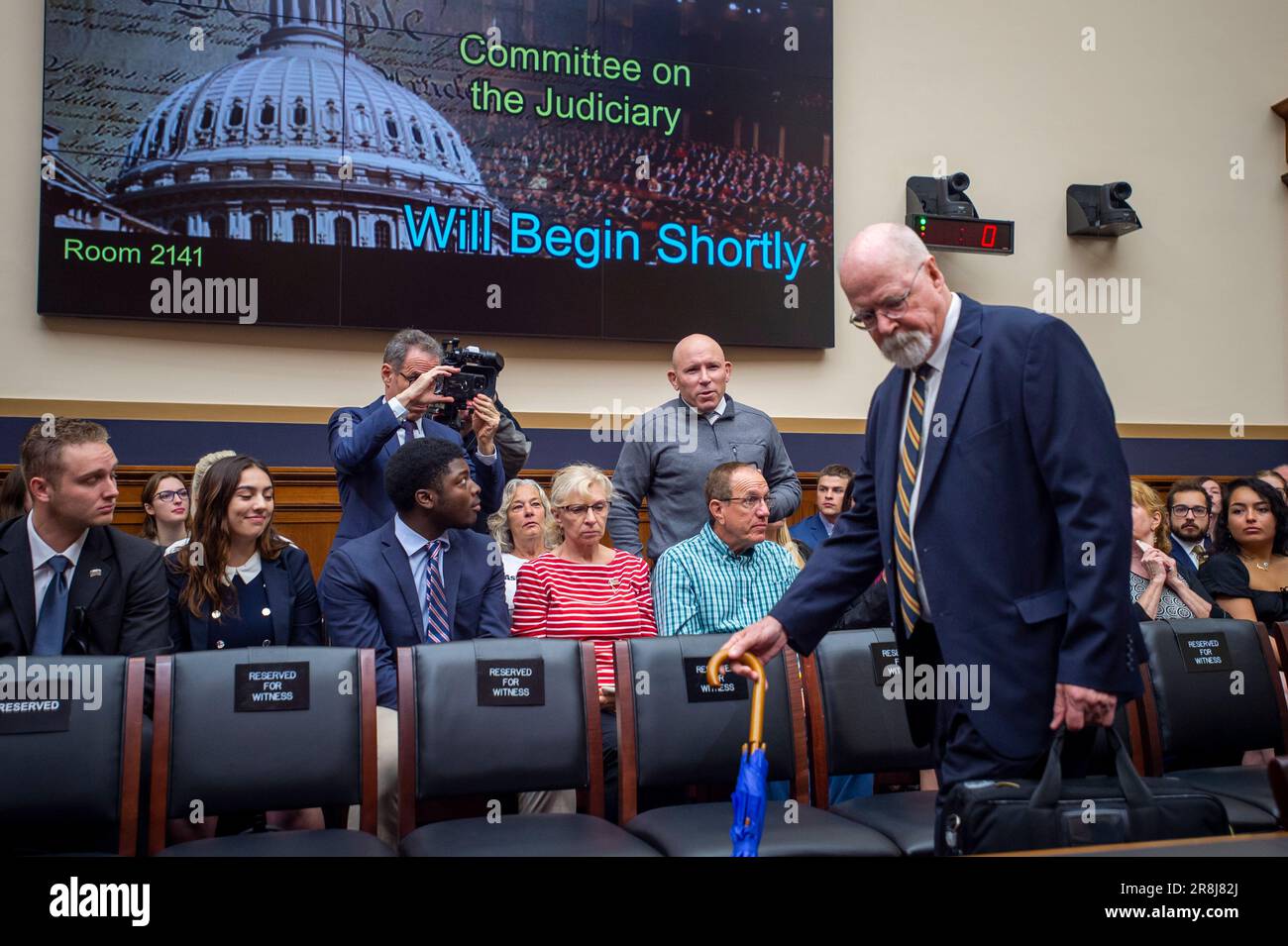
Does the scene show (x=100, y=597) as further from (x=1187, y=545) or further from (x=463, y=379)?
(x=1187, y=545)

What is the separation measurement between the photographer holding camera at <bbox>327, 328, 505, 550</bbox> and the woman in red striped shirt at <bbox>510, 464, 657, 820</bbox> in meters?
0.29

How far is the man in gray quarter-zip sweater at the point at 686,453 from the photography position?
12.7 ft

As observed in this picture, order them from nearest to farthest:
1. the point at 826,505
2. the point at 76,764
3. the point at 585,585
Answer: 1. the point at 76,764
2. the point at 585,585
3. the point at 826,505

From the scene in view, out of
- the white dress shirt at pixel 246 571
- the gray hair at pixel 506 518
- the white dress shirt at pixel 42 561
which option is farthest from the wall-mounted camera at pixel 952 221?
the white dress shirt at pixel 42 561

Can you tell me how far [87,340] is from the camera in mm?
4961

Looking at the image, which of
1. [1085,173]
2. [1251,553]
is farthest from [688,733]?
[1085,173]

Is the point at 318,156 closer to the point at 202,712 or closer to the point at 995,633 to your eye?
the point at 202,712

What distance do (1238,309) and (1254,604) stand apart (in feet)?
10.8

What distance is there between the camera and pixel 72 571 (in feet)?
9.27

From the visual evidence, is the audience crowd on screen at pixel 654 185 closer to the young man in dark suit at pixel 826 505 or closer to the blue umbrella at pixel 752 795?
the young man in dark suit at pixel 826 505

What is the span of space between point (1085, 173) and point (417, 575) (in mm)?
5032

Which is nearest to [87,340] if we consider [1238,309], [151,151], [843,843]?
[151,151]

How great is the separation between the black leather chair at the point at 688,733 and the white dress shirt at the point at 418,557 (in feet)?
2.05

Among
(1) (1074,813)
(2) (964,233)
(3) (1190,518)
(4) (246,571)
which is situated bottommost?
(1) (1074,813)
